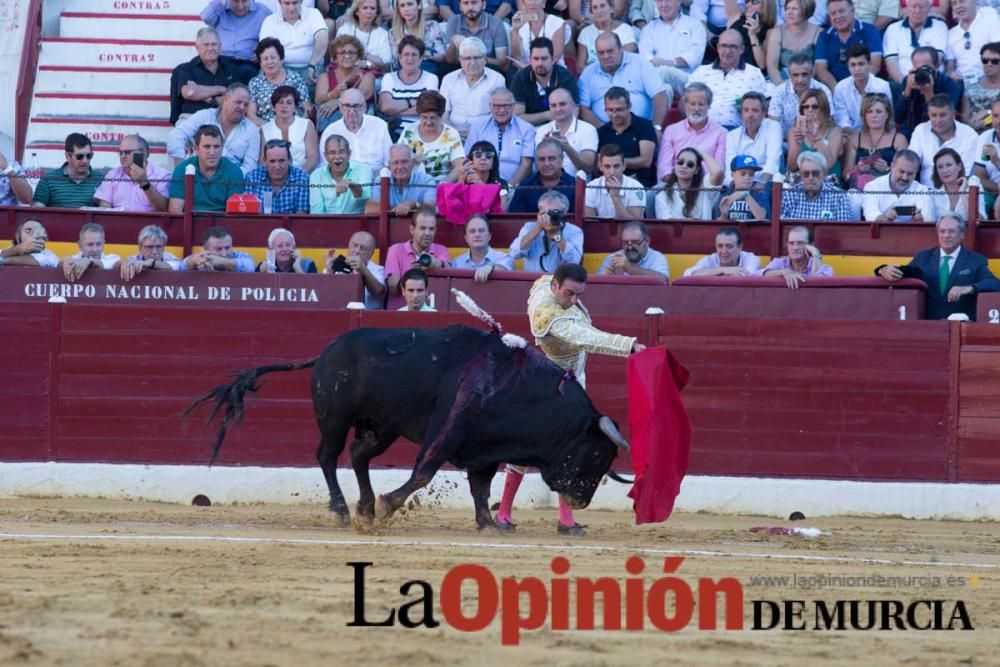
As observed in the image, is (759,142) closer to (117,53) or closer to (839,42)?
(839,42)

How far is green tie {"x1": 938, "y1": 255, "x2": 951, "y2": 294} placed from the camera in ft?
36.3

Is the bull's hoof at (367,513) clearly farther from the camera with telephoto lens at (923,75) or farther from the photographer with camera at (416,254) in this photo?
the camera with telephoto lens at (923,75)

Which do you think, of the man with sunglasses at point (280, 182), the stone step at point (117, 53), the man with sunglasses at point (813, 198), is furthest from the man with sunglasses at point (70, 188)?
the man with sunglasses at point (813, 198)

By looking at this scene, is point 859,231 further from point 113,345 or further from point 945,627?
point 945,627

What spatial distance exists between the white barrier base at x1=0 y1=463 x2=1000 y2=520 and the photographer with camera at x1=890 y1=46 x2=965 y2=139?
9.25ft

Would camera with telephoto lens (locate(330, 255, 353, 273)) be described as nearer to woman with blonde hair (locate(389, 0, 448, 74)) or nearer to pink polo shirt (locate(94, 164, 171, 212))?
pink polo shirt (locate(94, 164, 171, 212))

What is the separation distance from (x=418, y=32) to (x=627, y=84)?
1.62 meters

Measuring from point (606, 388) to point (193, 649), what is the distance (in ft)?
20.6

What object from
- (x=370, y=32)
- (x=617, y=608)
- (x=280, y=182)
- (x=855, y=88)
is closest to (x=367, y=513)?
(x=617, y=608)

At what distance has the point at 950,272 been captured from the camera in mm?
11102

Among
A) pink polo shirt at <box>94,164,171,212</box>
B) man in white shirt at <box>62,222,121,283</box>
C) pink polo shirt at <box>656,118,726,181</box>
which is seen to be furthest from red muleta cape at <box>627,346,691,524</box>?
pink polo shirt at <box>94,164,171,212</box>

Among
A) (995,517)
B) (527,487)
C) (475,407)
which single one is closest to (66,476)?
(527,487)

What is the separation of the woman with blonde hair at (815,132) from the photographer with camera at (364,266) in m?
2.99

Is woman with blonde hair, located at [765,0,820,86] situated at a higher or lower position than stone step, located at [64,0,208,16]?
lower
